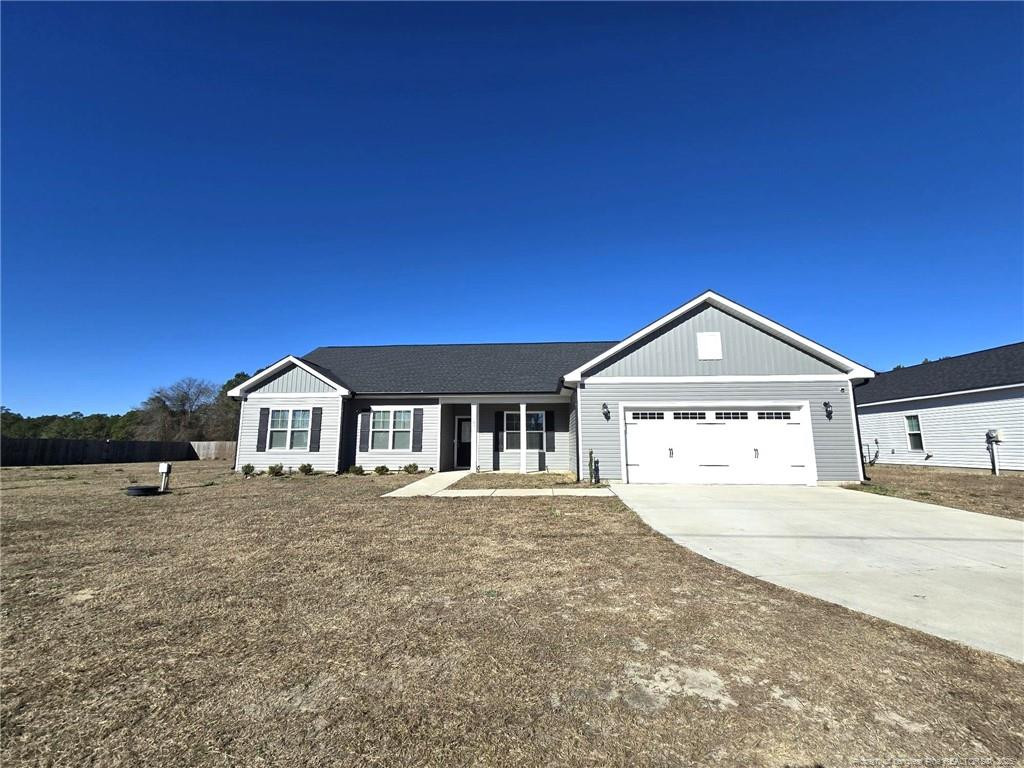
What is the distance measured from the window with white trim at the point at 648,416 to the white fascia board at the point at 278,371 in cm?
1096

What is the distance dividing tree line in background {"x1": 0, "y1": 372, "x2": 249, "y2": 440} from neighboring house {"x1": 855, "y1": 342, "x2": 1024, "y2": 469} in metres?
49.7

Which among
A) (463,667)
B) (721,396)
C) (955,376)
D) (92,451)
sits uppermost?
(955,376)

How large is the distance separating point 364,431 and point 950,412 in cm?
2459

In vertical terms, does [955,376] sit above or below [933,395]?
above

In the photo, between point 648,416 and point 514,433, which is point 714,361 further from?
point 514,433

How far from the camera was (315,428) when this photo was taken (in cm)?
1711

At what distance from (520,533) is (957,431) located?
70.8ft

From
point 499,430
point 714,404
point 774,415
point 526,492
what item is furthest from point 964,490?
point 499,430

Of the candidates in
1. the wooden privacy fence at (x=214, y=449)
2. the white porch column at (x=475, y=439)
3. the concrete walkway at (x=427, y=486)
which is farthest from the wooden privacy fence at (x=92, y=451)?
the white porch column at (x=475, y=439)

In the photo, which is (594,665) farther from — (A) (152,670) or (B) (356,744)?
(A) (152,670)

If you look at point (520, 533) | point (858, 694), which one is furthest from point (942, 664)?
point (520, 533)

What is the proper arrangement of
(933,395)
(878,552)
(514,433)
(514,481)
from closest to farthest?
(878,552)
(514,481)
(514,433)
(933,395)

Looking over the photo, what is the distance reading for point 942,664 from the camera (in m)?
3.12

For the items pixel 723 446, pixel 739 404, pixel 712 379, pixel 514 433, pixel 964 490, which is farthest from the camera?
pixel 514 433
